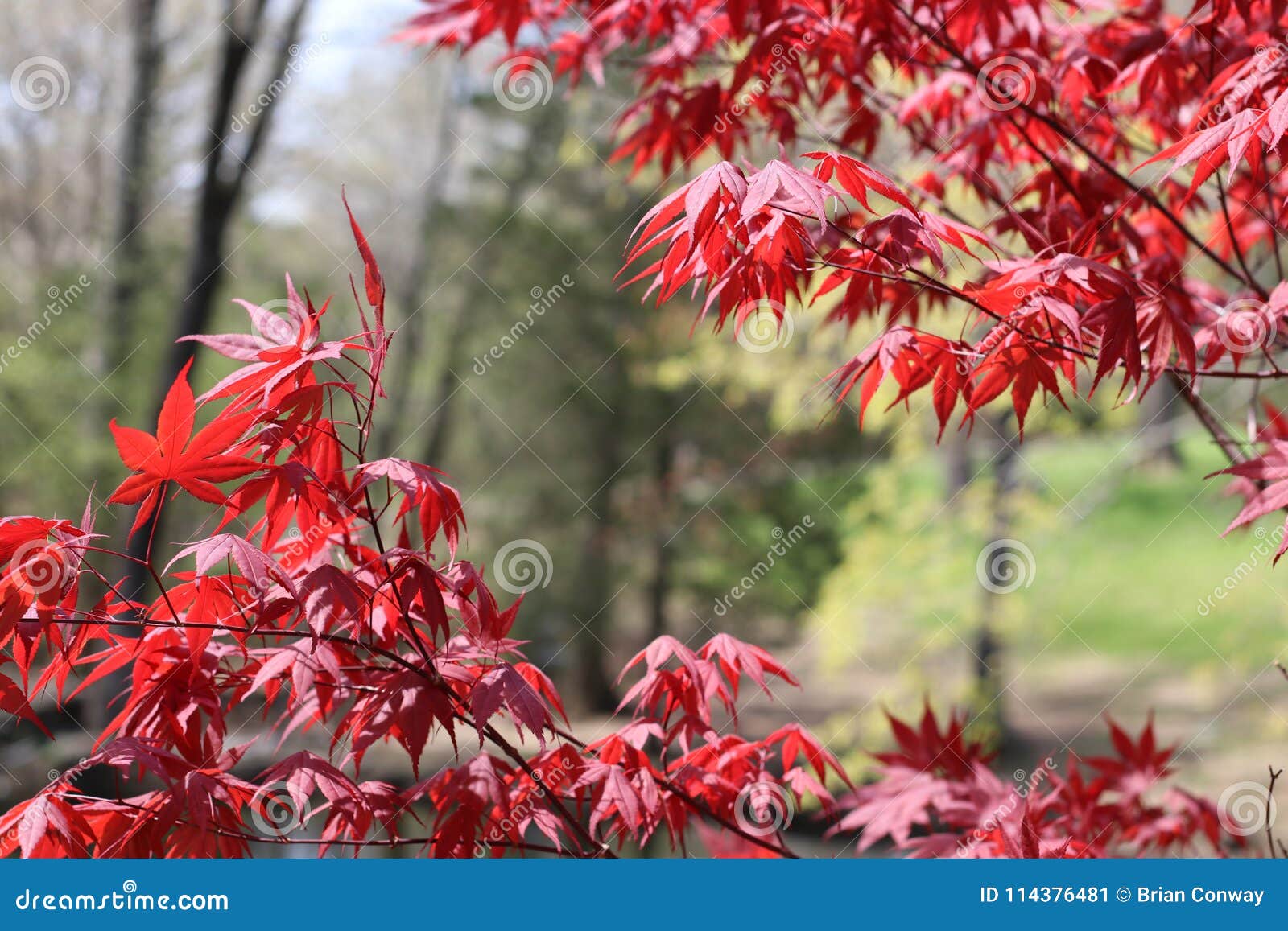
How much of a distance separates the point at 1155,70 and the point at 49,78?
31.3 feet

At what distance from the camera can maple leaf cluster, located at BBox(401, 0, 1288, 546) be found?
1.36m

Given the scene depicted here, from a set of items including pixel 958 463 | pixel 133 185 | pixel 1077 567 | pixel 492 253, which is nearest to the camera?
pixel 133 185

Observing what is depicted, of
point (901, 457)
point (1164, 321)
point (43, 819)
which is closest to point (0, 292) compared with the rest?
point (901, 457)

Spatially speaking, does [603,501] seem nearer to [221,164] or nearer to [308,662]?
[221,164]

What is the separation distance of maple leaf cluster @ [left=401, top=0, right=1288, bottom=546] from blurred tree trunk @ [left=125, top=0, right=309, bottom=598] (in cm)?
303

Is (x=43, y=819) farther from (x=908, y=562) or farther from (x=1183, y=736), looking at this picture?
(x=1183, y=736)

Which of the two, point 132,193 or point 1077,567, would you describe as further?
point 1077,567

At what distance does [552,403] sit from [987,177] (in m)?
8.00

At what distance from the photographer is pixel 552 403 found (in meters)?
10.1

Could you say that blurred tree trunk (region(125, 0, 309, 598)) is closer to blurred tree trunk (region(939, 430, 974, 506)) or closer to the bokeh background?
the bokeh background

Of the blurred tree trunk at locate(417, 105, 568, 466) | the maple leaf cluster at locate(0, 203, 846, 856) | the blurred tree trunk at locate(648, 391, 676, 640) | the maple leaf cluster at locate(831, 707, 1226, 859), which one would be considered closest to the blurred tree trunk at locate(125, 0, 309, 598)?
the maple leaf cluster at locate(0, 203, 846, 856)

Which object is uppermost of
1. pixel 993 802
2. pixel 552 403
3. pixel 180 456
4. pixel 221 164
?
pixel 552 403

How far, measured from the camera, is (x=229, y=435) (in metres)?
1.22

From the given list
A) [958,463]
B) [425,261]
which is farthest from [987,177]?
[425,261]
